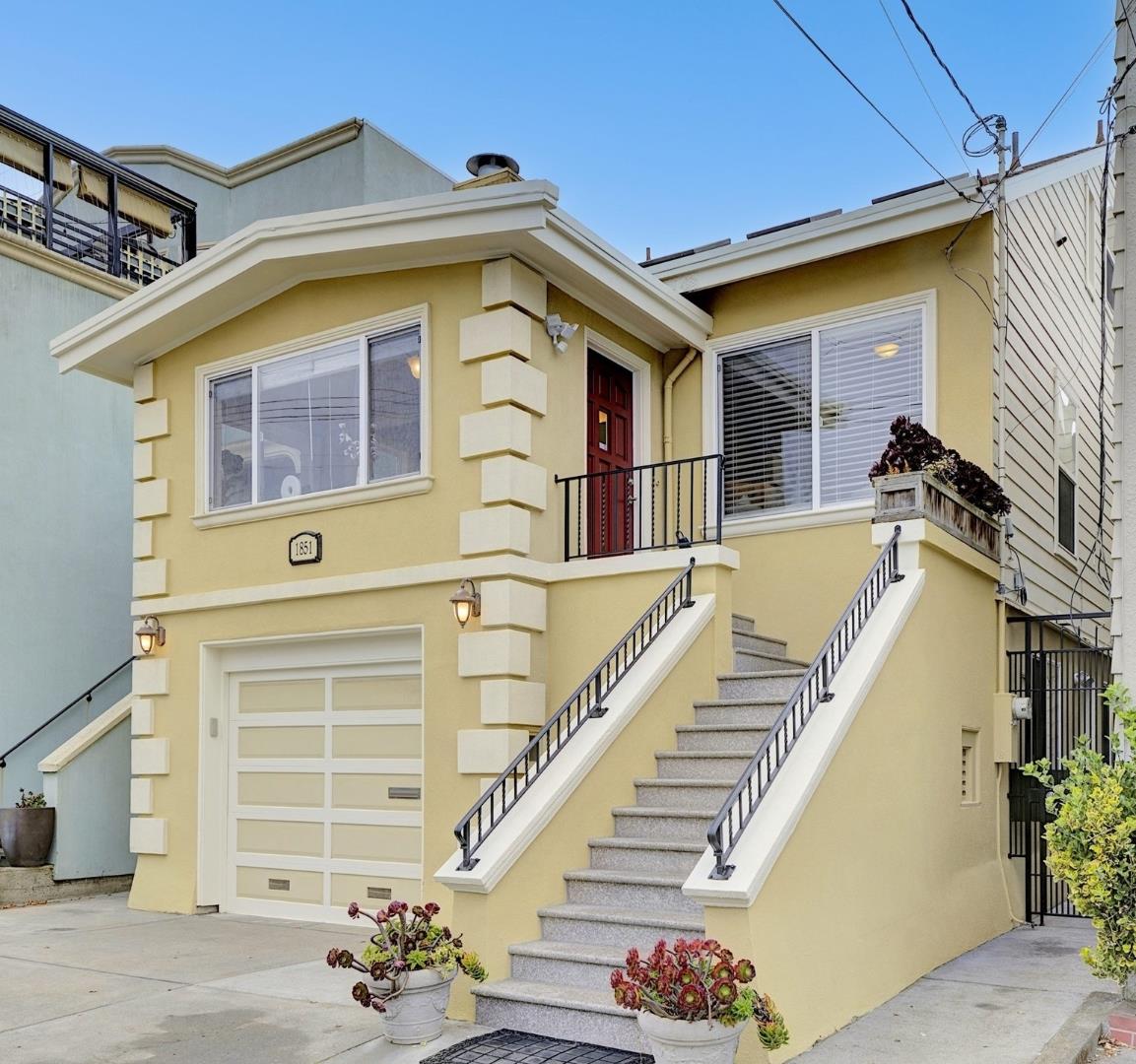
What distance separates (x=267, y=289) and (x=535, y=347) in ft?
8.35

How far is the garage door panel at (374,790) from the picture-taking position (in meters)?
8.74

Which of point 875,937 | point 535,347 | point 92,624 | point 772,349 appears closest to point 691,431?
point 772,349

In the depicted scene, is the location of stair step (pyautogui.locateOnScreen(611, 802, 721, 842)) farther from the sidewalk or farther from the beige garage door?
the beige garage door

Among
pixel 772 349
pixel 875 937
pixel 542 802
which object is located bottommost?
pixel 875 937

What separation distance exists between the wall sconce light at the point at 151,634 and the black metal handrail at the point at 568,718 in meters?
3.96

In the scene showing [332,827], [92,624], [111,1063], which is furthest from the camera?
[92,624]

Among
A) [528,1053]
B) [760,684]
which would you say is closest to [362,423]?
[760,684]

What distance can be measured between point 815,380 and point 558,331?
2.42m

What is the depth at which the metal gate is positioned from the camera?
8898mm

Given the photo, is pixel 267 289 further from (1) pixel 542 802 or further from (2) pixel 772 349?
(1) pixel 542 802

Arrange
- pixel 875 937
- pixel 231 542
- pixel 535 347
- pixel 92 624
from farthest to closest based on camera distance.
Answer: pixel 92 624 < pixel 231 542 < pixel 535 347 < pixel 875 937

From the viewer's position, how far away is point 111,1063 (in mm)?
5430

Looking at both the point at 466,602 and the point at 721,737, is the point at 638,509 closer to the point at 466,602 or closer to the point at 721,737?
the point at 466,602

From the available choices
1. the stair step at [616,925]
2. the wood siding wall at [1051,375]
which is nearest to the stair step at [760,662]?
the wood siding wall at [1051,375]
